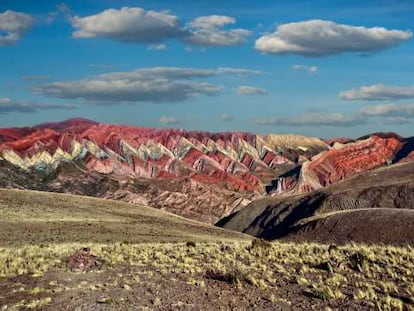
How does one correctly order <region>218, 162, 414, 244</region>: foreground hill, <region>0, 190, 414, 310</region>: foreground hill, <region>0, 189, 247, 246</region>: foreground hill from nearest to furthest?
1. <region>0, 190, 414, 310</region>: foreground hill
2. <region>0, 189, 247, 246</region>: foreground hill
3. <region>218, 162, 414, 244</region>: foreground hill

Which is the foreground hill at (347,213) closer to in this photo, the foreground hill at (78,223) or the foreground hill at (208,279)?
the foreground hill at (78,223)

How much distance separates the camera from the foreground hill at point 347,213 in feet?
198

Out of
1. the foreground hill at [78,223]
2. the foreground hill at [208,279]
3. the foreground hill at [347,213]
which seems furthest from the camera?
the foreground hill at [347,213]

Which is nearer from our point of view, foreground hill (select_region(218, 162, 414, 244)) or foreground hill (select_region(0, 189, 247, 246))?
foreground hill (select_region(0, 189, 247, 246))

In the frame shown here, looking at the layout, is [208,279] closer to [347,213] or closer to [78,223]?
[78,223]

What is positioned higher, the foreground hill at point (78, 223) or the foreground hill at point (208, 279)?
the foreground hill at point (208, 279)

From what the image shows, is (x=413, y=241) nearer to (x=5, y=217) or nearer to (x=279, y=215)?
(x=5, y=217)

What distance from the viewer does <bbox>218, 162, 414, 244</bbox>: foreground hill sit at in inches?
2379

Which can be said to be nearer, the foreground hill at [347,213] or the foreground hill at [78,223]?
the foreground hill at [78,223]

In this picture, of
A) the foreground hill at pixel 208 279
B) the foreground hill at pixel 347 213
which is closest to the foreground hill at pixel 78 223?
the foreground hill at pixel 347 213

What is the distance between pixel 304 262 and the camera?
2730 centimetres

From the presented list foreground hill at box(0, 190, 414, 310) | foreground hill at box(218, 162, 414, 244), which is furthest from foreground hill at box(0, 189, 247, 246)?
foreground hill at box(0, 190, 414, 310)

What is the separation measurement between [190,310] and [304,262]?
10816mm

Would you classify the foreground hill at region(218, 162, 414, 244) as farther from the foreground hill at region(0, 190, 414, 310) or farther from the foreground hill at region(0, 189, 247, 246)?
the foreground hill at region(0, 190, 414, 310)
